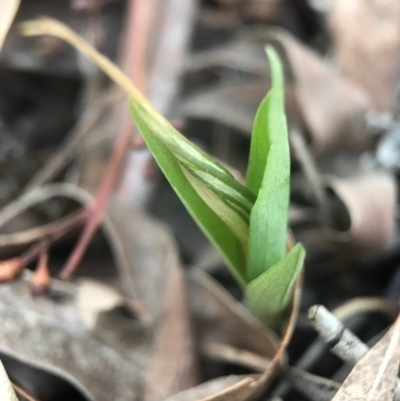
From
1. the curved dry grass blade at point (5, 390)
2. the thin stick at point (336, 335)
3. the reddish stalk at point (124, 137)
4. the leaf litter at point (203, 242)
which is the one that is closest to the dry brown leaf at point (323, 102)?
the leaf litter at point (203, 242)

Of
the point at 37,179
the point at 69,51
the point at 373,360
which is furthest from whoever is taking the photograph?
the point at 69,51

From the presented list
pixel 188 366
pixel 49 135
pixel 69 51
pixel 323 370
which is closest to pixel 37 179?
pixel 49 135

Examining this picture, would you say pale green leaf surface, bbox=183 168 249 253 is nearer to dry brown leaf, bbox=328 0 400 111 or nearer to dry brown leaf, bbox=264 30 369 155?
dry brown leaf, bbox=264 30 369 155

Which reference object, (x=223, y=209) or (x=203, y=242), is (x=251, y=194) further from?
(x=203, y=242)

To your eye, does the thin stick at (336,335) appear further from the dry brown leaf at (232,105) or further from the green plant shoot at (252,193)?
the dry brown leaf at (232,105)

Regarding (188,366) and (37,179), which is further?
(37,179)

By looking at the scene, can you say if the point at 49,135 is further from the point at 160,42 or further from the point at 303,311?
the point at 303,311

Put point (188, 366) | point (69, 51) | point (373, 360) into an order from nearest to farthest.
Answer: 1. point (373, 360)
2. point (188, 366)
3. point (69, 51)

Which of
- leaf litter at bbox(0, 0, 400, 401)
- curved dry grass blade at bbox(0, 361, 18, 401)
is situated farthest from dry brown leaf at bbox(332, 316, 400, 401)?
curved dry grass blade at bbox(0, 361, 18, 401)
